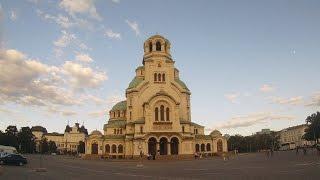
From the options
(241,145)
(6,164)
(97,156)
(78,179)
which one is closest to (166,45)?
(97,156)

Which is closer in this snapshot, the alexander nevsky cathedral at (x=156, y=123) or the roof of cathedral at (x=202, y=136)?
the alexander nevsky cathedral at (x=156, y=123)

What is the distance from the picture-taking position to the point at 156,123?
78.4 m

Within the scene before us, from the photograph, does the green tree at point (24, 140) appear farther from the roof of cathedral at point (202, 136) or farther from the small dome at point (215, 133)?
the small dome at point (215, 133)

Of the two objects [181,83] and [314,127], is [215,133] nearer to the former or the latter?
[181,83]

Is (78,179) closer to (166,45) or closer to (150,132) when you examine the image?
(150,132)

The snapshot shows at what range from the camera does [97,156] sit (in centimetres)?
8288

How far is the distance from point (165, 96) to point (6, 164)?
40321 mm

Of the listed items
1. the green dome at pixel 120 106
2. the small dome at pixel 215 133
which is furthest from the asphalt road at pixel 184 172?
the green dome at pixel 120 106

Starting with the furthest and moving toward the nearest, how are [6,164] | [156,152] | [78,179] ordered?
[156,152] → [6,164] → [78,179]

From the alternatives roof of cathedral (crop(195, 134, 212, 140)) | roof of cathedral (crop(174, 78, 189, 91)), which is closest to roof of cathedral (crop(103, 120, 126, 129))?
roof of cathedral (crop(174, 78, 189, 91))

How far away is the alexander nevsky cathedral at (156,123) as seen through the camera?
78.2 meters

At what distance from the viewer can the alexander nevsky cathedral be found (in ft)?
257

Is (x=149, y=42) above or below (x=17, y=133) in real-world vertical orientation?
above

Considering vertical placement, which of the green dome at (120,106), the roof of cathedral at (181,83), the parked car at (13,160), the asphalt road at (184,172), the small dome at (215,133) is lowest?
the asphalt road at (184,172)
